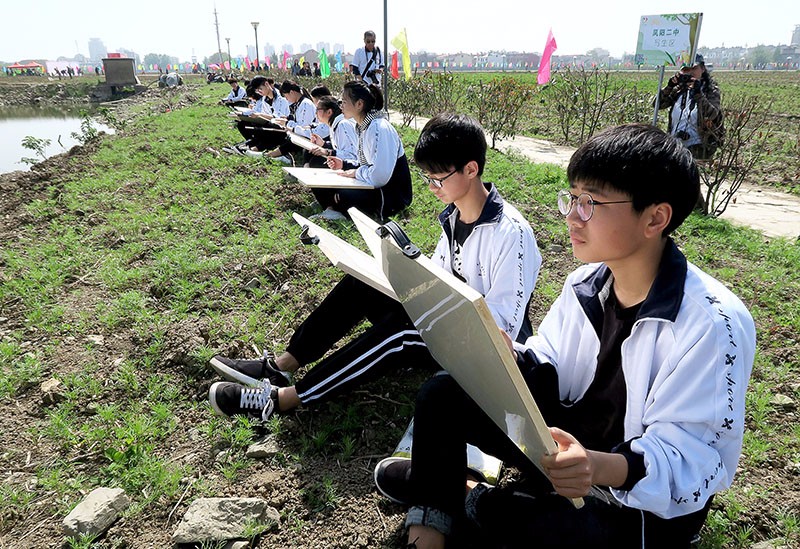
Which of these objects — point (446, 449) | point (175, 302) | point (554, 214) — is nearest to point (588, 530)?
point (446, 449)

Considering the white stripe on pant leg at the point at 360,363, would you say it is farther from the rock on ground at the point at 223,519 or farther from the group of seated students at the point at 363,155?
the group of seated students at the point at 363,155

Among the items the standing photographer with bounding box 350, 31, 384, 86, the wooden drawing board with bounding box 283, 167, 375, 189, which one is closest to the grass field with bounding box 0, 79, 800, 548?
the wooden drawing board with bounding box 283, 167, 375, 189

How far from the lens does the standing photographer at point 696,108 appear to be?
17.6 ft

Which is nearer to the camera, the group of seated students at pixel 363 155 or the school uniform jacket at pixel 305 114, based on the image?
the group of seated students at pixel 363 155

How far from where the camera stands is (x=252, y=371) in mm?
2590

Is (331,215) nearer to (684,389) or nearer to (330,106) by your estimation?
(330,106)

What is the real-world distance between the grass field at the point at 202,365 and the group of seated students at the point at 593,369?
278 mm

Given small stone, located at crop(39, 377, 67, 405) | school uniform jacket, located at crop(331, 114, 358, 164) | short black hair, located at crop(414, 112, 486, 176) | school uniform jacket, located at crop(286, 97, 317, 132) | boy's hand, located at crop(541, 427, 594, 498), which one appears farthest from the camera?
school uniform jacket, located at crop(286, 97, 317, 132)

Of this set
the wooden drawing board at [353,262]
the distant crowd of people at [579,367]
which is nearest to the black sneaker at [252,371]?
the distant crowd of people at [579,367]

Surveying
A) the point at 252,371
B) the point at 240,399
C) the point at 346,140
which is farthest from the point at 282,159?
the point at 240,399

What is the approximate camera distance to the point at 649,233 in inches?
51.2

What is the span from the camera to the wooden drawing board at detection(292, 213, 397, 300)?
2094 mm

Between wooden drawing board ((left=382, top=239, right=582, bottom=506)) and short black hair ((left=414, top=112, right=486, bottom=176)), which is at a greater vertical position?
short black hair ((left=414, top=112, right=486, bottom=176))

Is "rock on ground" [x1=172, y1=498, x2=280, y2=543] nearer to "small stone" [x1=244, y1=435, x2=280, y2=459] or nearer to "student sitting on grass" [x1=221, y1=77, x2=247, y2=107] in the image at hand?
"small stone" [x1=244, y1=435, x2=280, y2=459]
